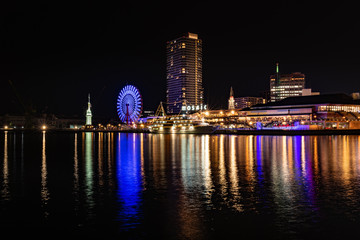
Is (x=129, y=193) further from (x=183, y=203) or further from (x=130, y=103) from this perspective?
(x=130, y=103)

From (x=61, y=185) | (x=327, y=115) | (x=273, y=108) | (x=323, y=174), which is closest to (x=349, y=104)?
(x=327, y=115)

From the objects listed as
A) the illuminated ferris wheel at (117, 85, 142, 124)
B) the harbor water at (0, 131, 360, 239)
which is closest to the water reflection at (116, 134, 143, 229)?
the harbor water at (0, 131, 360, 239)

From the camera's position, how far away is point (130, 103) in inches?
5438

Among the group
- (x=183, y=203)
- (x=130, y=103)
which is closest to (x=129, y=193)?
(x=183, y=203)

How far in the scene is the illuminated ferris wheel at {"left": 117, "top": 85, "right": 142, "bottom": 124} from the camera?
446 ft

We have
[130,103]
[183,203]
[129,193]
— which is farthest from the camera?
[130,103]

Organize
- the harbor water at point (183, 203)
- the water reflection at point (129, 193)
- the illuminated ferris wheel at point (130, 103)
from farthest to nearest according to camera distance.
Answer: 1. the illuminated ferris wheel at point (130, 103)
2. the water reflection at point (129, 193)
3. the harbor water at point (183, 203)

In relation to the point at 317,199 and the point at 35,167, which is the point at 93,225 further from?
the point at 35,167

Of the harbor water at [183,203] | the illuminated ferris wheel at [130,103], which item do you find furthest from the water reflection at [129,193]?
the illuminated ferris wheel at [130,103]

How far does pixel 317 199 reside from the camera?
1648cm

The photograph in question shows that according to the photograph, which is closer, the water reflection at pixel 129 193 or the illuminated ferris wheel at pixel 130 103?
the water reflection at pixel 129 193

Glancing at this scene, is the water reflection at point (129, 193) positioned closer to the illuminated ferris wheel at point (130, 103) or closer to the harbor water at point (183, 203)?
the harbor water at point (183, 203)

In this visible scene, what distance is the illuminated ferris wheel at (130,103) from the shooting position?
136m

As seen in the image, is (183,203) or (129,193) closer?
(183,203)
